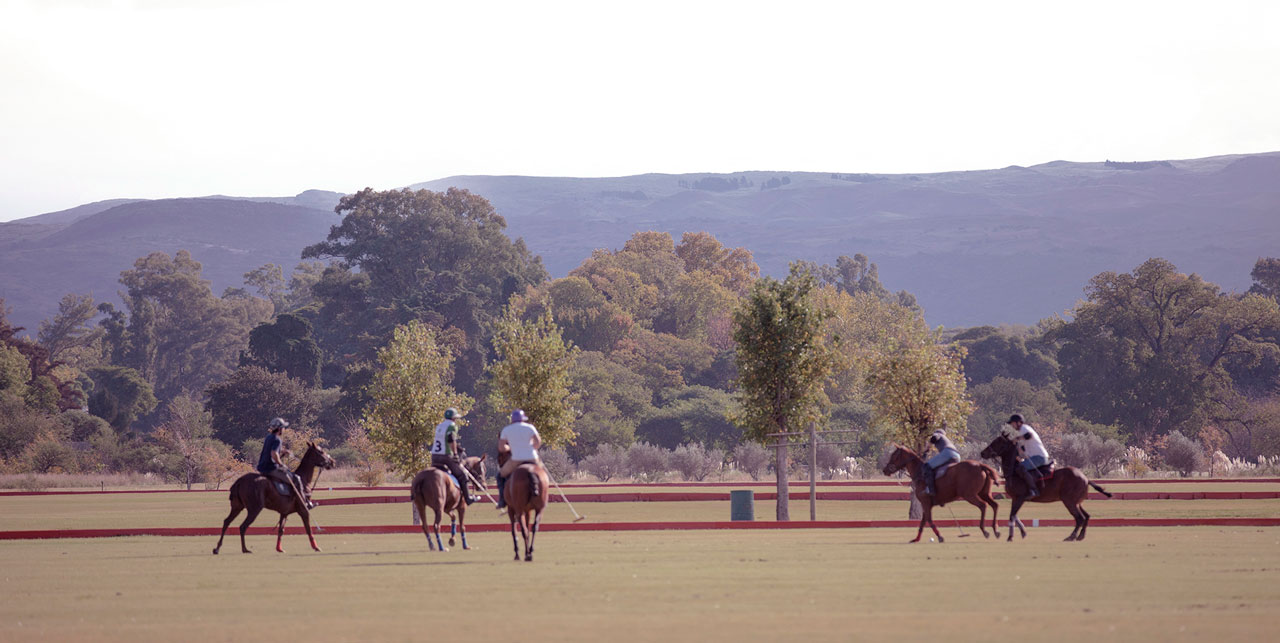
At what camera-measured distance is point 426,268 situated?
374 ft

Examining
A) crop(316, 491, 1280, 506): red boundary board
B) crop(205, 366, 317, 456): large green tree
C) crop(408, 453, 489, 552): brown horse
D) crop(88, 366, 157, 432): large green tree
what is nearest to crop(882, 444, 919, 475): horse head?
crop(408, 453, 489, 552): brown horse

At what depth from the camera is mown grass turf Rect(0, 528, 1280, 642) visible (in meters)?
11.5

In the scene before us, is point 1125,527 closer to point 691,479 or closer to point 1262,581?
point 1262,581

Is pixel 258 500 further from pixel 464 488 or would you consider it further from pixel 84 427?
pixel 84 427

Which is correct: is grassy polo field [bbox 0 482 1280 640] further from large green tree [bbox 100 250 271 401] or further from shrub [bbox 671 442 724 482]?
large green tree [bbox 100 250 271 401]

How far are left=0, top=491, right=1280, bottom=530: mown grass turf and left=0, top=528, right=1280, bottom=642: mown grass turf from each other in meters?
9.48

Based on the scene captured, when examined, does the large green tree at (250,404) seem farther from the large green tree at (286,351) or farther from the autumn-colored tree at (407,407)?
the autumn-colored tree at (407,407)

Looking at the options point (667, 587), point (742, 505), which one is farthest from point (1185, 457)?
point (667, 587)

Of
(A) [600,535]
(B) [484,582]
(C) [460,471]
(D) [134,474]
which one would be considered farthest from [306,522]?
(D) [134,474]

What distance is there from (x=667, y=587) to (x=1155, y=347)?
215ft

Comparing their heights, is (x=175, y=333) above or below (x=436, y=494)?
below

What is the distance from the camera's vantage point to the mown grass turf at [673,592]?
455 inches

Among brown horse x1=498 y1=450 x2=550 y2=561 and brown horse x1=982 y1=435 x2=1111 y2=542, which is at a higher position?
brown horse x1=498 y1=450 x2=550 y2=561

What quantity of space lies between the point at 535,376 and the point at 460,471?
15249 millimetres
